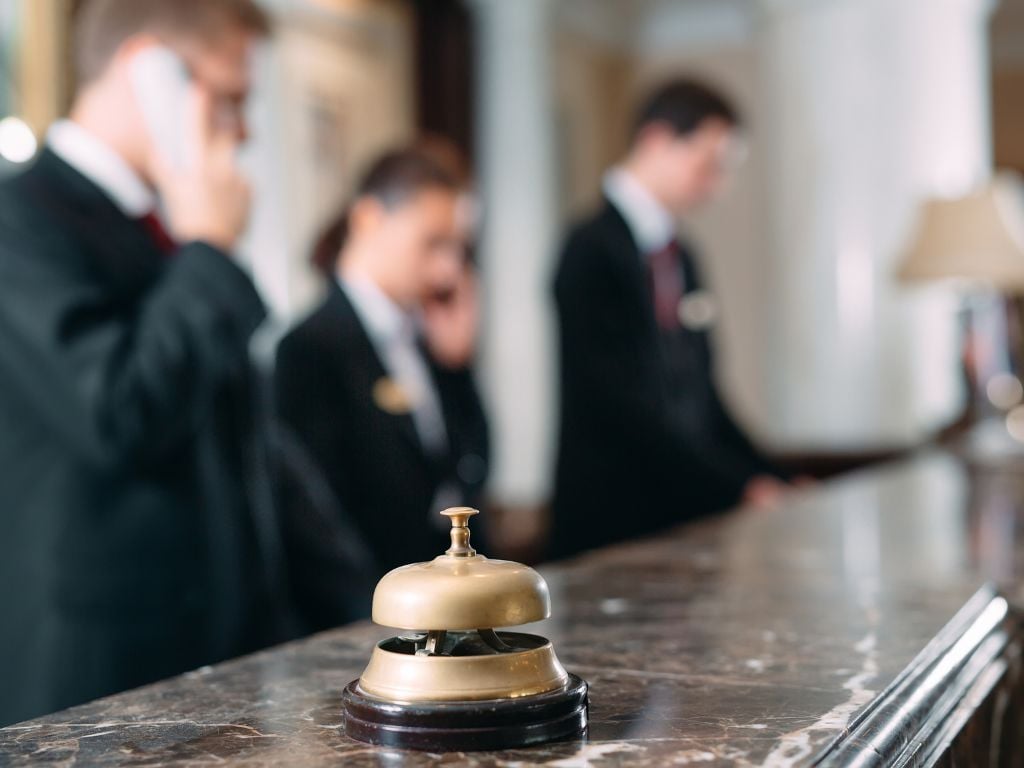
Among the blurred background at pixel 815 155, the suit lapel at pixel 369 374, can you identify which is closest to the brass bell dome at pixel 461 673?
the suit lapel at pixel 369 374

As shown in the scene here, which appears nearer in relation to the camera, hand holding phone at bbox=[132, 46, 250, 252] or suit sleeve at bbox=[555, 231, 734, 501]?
hand holding phone at bbox=[132, 46, 250, 252]

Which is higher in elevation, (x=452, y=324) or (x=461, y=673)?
(x=452, y=324)

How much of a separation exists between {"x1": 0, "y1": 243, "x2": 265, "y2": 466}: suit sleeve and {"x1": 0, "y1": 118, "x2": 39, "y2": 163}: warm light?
9.95ft

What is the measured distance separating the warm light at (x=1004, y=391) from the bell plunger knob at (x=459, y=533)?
486cm

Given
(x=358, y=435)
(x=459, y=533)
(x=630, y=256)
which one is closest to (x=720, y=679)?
(x=459, y=533)

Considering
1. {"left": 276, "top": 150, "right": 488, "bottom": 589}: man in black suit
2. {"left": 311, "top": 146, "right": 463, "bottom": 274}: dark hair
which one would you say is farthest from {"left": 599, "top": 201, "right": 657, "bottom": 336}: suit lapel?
{"left": 311, "top": 146, "right": 463, "bottom": 274}: dark hair

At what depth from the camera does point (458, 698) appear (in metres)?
0.88

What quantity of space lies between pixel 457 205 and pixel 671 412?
3.52 ft

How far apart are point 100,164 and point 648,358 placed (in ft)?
6.56

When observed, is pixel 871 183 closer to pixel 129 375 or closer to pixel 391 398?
pixel 391 398

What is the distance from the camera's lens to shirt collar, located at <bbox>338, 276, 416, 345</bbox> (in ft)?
9.22

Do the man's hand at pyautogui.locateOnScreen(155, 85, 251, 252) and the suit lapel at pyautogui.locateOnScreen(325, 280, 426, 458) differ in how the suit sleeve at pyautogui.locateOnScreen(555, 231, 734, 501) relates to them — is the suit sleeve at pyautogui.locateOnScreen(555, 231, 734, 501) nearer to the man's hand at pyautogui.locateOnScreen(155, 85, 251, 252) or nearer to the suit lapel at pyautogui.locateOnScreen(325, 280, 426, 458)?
the suit lapel at pyautogui.locateOnScreen(325, 280, 426, 458)

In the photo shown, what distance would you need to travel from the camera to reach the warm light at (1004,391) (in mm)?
5500

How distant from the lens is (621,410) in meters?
3.72
